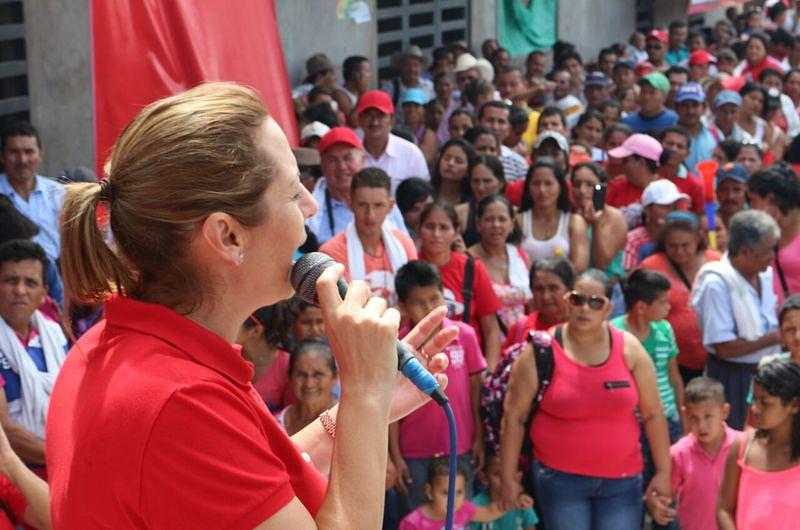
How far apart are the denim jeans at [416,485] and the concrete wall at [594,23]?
1110 centimetres

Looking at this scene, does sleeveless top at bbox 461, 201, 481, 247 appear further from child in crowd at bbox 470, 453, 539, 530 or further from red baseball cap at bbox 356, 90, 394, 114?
child in crowd at bbox 470, 453, 539, 530

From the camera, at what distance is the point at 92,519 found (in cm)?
156

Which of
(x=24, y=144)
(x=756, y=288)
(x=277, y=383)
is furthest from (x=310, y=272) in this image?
(x=24, y=144)

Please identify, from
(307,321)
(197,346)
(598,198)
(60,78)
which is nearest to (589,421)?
(307,321)

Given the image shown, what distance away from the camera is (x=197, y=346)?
164cm

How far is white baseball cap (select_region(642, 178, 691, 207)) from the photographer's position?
279 inches

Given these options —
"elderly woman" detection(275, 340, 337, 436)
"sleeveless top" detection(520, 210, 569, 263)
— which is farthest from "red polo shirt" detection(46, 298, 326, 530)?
"sleeveless top" detection(520, 210, 569, 263)

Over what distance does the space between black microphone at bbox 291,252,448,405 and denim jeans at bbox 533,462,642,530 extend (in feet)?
10.4

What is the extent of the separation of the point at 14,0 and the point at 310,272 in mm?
6506

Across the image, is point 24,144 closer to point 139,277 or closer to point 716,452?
point 716,452

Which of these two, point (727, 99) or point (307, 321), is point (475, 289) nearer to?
point (307, 321)

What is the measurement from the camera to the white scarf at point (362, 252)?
225 inches

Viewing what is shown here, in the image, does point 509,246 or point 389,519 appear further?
point 509,246

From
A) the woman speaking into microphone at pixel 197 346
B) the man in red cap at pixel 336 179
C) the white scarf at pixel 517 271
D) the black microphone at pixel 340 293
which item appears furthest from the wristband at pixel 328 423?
the man in red cap at pixel 336 179
